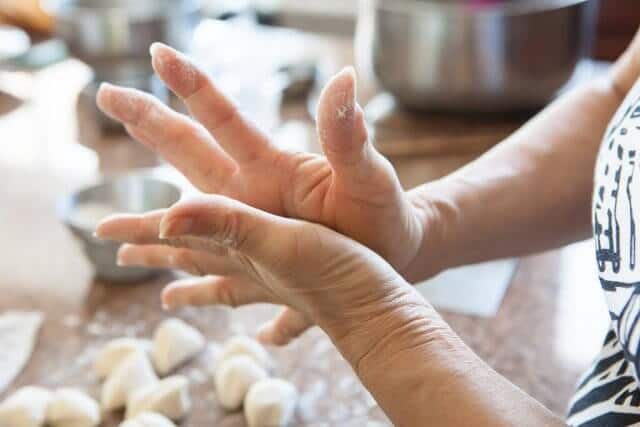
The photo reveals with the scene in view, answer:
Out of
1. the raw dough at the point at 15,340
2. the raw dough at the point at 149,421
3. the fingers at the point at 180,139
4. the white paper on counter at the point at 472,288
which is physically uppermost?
the fingers at the point at 180,139

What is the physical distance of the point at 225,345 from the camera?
0.74 metres

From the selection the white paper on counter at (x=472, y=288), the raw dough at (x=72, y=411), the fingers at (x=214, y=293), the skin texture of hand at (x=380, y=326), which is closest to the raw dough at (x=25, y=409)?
Result: the raw dough at (x=72, y=411)

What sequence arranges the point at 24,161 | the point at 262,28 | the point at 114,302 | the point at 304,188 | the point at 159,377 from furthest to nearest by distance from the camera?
the point at 262,28 < the point at 24,161 < the point at 114,302 < the point at 159,377 < the point at 304,188

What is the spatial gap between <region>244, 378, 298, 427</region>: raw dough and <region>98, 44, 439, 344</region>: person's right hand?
2.2 inches

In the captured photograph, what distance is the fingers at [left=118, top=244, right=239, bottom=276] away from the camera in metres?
0.62

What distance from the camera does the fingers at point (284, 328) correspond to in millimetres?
666

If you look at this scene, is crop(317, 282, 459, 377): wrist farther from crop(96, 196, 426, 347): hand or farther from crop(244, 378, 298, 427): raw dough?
crop(244, 378, 298, 427): raw dough

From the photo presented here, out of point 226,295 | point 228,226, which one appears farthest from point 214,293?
point 228,226

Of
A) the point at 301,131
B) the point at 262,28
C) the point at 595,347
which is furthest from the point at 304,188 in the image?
the point at 262,28

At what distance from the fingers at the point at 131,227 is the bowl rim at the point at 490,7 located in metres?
0.64

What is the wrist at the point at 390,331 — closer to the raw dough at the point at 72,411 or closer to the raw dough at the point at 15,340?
the raw dough at the point at 72,411

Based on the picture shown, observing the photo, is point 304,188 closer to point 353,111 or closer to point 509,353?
point 353,111

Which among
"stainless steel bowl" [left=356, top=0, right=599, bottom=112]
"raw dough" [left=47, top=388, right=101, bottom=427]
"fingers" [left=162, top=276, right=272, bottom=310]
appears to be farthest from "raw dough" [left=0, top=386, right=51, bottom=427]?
"stainless steel bowl" [left=356, top=0, right=599, bottom=112]

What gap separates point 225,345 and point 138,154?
0.49m
